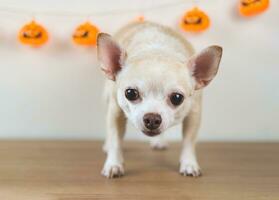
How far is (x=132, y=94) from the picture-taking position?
1.10 metres

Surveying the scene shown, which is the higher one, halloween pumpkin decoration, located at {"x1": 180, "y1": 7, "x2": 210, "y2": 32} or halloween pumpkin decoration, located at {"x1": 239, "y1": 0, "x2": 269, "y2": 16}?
halloween pumpkin decoration, located at {"x1": 239, "y1": 0, "x2": 269, "y2": 16}

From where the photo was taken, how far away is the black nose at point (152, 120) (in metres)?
1.05

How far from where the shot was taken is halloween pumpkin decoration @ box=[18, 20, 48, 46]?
1528mm

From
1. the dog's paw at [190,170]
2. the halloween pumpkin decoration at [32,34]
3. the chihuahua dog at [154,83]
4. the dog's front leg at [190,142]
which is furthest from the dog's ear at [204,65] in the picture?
the halloween pumpkin decoration at [32,34]

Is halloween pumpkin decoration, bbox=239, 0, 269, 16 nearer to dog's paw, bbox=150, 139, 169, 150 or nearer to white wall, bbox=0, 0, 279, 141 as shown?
white wall, bbox=0, 0, 279, 141

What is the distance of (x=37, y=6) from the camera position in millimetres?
1596

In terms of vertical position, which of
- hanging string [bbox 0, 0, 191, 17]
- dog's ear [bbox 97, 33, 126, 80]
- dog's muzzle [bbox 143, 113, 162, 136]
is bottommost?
dog's muzzle [bbox 143, 113, 162, 136]

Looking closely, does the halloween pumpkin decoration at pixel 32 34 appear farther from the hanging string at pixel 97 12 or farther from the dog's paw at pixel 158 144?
the dog's paw at pixel 158 144

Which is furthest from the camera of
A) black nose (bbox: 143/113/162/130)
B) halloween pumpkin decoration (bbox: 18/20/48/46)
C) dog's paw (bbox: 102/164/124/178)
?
halloween pumpkin decoration (bbox: 18/20/48/46)

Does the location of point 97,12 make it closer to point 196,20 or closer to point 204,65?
point 196,20

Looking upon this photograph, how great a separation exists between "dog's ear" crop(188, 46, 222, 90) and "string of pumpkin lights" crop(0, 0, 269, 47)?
0.42m

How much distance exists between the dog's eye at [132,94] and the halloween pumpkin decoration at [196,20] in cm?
54

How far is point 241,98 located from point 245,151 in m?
0.24

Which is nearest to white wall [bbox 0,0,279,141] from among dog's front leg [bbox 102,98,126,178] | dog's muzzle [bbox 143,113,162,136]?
dog's front leg [bbox 102,98,126,178]
